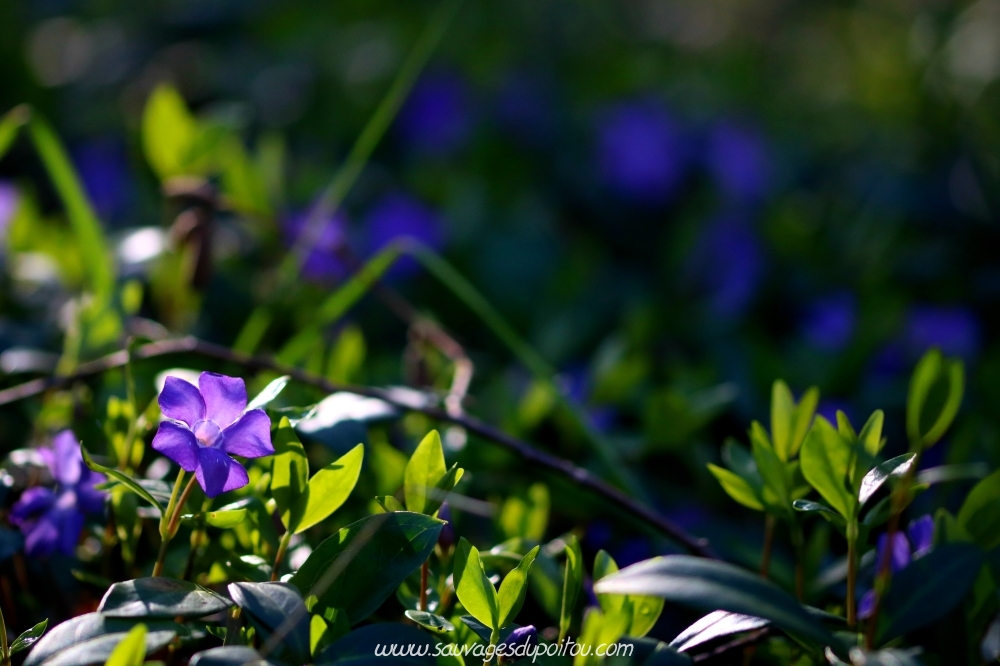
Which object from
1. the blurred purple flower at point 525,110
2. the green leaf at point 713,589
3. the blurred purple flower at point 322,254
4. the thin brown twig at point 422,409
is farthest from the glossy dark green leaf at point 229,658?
the blurred purple flower at point 525,110

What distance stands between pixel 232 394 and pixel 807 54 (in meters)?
2.89

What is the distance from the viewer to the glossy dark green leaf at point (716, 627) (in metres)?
0.56

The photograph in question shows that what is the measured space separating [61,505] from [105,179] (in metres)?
1.06

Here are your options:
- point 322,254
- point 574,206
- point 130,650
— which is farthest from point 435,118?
point 130,650

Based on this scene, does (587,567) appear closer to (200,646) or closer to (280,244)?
(200,646)

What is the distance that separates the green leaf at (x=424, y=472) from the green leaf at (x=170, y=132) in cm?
79

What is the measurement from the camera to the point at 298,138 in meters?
1.85

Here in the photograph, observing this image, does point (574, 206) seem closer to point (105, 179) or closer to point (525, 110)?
point (525, 110)

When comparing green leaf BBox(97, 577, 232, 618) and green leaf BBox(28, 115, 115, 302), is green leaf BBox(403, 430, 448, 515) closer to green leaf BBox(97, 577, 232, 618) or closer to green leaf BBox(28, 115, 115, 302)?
green leaf BBox(97, 577, 232, 618)

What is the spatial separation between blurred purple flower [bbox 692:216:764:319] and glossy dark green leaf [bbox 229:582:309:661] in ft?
3.16

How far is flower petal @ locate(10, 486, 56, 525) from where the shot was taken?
67 cm

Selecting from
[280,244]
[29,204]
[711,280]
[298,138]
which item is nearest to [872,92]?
[711,280]

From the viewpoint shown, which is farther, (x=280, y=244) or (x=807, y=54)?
(x=807, y=54)

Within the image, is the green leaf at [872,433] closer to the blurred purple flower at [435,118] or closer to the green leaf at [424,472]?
the green leaf at [424,472]
